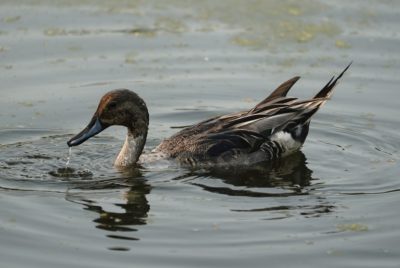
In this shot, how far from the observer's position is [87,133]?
11344 millimetres

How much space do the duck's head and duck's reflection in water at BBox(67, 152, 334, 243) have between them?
2.01 ft

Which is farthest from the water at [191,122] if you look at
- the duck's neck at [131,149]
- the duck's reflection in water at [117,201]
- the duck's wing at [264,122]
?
the duck's wing at [264,122]

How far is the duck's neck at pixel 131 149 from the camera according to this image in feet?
38.0

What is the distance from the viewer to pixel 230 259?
8.77m

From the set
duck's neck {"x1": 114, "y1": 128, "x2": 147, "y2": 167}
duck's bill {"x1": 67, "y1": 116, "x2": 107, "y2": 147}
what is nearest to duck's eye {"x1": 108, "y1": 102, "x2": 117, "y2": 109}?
duck's bill {"x1": 67, "y1": 116, "x2": 107, "y2": 147}

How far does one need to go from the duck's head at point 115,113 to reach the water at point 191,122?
39cm

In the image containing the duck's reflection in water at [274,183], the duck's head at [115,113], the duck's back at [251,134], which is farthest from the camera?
the duck's back at [251,134]

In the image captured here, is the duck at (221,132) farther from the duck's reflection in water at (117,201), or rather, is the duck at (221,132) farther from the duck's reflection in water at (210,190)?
the duck's reflection in water at (117,201)

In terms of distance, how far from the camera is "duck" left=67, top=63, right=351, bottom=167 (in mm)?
11461

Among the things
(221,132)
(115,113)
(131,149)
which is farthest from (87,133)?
(221,132)

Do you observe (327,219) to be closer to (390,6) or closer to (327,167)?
(327,167)

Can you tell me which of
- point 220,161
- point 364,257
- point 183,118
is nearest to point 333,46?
point 183,118

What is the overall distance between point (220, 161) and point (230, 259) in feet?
9.49

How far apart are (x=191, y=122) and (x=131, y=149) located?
4.96 feet
